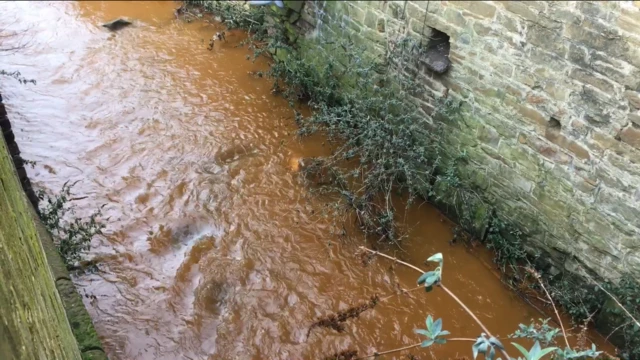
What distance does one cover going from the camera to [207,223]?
16.1ft

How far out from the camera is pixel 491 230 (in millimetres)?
4723

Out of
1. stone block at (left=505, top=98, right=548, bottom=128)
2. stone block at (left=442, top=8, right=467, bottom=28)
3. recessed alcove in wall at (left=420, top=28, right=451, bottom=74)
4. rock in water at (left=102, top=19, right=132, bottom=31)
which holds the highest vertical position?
stone block at (left=442, top=8, right=467, bottom=28)

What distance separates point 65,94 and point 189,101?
1627 millimetres

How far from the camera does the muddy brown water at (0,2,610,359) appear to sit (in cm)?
404

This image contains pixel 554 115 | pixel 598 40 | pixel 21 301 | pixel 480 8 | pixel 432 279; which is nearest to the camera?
pixel 21 301

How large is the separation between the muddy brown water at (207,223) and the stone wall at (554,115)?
0.74 m

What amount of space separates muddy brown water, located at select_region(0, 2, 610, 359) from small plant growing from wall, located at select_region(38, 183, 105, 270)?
0.55ft

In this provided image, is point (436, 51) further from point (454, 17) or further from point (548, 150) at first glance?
point (548, 150)

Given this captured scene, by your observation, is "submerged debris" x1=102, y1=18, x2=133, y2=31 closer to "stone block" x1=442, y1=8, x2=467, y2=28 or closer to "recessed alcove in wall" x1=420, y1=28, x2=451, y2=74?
"recessed alcove in wall" x1=420, y1=28, x2=451, y2=74

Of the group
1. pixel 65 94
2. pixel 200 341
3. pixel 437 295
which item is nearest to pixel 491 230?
pixel 437 295

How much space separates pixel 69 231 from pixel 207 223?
3.99 feet

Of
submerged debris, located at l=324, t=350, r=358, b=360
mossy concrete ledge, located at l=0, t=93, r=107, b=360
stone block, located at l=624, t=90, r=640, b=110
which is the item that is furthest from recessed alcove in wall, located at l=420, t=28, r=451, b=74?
mossy concrete ledge, located at l=0, t=93, r=107, b=360

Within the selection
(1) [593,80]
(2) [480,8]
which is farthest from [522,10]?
(1) [593,80]

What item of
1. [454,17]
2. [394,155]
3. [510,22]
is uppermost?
[510,22]
